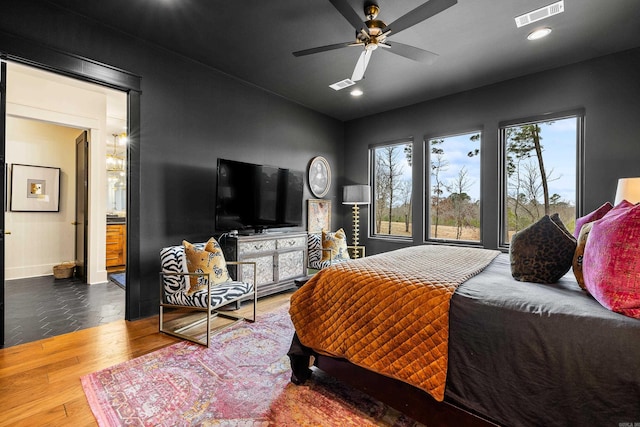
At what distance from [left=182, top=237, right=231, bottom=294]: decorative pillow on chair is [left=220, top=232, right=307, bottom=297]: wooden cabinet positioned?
1.48 ft

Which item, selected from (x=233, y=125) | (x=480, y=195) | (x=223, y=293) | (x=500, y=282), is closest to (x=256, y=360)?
(x=223, y=293)

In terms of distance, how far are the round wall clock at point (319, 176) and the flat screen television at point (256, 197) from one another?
25.1 inches

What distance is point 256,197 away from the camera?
3.84 meters

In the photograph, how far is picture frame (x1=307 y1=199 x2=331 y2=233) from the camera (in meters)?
5.02

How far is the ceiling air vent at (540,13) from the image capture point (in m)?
2.45

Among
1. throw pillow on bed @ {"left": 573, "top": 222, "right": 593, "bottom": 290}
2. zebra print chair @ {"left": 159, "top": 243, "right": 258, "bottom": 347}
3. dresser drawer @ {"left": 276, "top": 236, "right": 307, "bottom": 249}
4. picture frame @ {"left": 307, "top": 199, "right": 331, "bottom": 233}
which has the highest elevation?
picture frame @ {"left": 307, "top": 199, "right": 331, "bottom": 233}

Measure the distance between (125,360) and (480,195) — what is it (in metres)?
4.53

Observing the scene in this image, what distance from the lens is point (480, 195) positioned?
4.24 meters

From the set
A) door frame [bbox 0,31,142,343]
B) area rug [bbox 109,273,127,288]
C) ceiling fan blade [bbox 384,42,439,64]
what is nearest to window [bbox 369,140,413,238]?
ceiling fan blade [bbox 384,42,439,64]

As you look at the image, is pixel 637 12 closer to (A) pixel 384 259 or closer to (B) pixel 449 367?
(A) pixel 384 259

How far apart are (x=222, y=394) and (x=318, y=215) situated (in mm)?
3583

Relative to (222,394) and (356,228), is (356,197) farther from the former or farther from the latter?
(222,394)

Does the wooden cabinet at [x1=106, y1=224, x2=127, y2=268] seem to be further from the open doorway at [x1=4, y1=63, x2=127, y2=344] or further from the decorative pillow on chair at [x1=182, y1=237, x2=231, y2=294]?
the decorative pillow on chair at [x1=182, y1=237, x2=231, y2=294]

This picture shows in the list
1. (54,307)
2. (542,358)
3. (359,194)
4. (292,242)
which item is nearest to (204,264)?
(292,242)
